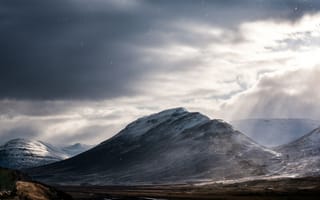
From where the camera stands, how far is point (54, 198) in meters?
65.2

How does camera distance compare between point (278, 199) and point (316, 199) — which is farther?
point (278, 199)

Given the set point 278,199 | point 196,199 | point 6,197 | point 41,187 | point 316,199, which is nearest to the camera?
point 6,197

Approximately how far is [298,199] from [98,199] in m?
61.9

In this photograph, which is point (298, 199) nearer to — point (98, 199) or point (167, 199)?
point (167, 199)

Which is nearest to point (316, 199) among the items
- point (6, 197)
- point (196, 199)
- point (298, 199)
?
point (298, 199)

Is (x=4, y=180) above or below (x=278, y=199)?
above

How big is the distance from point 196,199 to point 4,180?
80.1 meters

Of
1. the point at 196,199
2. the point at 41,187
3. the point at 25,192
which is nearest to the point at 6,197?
the point at 25,192

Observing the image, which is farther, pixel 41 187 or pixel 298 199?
pixel 298 199

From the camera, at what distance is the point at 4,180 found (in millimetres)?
64062

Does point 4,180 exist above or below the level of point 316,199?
above

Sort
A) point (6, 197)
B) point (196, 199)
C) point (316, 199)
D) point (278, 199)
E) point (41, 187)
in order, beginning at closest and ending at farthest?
point (6, 197)
point (41, 187)
point (316, 199)
point (278, 199)
point (196, 199)

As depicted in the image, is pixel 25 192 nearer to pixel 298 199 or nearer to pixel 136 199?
pixel 298 199

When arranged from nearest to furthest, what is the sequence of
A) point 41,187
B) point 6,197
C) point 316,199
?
1. point 6,197
2. point 41,187
3. point 316,199
